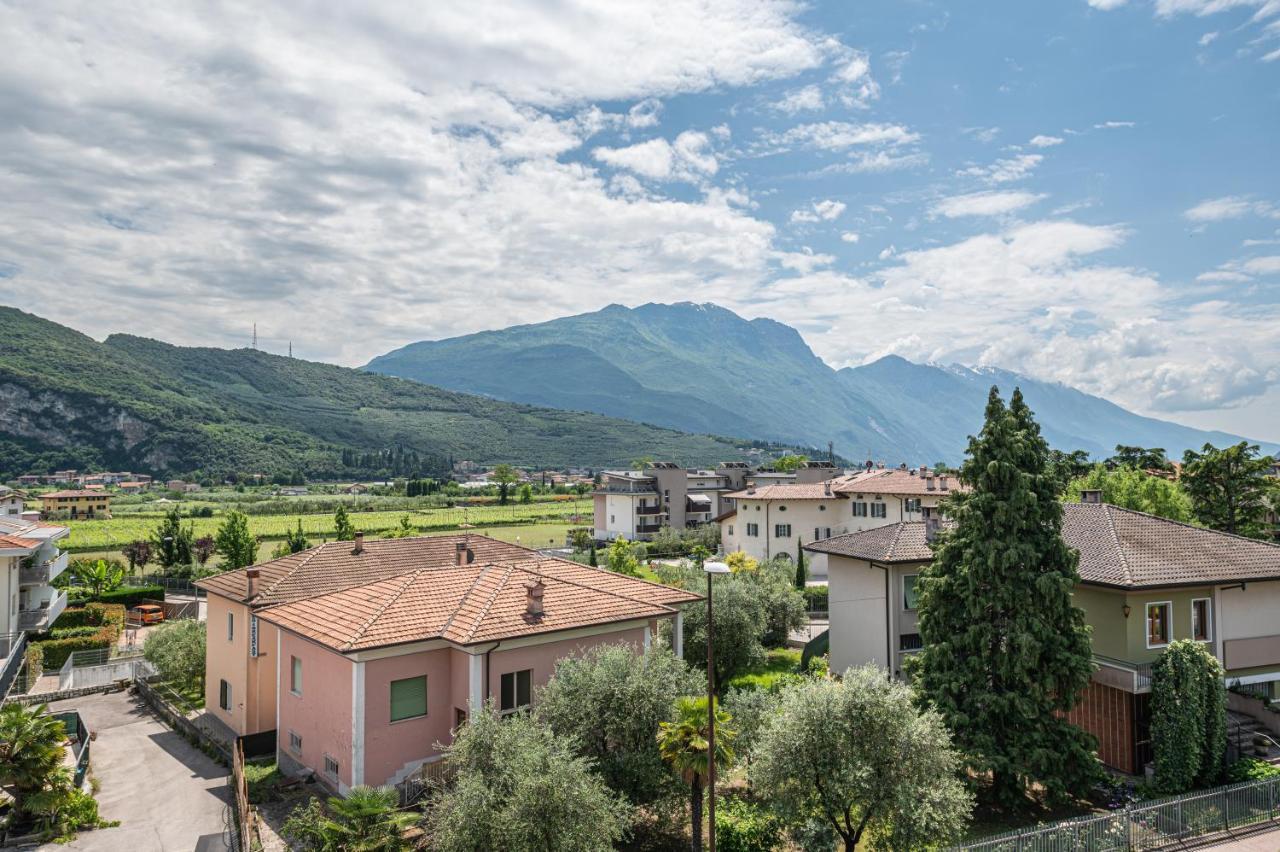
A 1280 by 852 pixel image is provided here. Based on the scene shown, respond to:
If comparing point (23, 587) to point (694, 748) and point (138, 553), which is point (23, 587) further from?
point (694, 748)

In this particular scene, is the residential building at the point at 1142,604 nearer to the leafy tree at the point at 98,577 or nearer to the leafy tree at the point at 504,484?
the leafy tree at the point at 98,577

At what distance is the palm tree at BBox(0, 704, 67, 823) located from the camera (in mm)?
18391

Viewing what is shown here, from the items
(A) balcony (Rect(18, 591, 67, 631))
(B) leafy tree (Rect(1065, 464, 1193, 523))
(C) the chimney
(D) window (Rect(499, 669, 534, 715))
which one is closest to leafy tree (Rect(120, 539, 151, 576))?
(A) balcony (Rect(18, 591, 67, 631))

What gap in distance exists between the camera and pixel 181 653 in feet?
101

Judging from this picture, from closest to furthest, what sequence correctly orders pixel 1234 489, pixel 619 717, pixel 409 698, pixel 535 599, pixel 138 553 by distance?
pixel 619 717 → pixel 409 698 → pixel 535 599 → pixel 1234 489 → pixel 138 553

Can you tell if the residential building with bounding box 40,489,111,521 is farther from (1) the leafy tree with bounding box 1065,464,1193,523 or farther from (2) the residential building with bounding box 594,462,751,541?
(1) the leafy tree with bounding box 1065,464,1193,523

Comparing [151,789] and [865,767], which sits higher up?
[865,767]

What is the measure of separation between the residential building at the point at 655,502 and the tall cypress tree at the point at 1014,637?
242 ft

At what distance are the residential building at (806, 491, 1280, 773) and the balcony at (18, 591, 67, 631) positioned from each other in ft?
122

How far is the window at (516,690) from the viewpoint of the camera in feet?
65.9

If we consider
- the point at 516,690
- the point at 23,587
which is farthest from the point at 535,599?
the point at 23,587

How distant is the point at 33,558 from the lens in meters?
36.8

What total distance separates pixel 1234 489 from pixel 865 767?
41.0 metres

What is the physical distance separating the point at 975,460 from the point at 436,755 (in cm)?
1632
